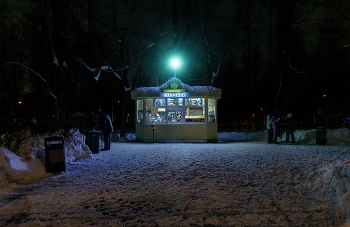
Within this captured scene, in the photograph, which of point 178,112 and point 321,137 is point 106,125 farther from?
point 321,137

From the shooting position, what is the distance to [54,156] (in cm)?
982

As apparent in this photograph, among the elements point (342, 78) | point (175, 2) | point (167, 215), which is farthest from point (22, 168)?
point (342, 78)

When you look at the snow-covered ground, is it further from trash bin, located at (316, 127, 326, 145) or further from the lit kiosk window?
the lit kiosk window

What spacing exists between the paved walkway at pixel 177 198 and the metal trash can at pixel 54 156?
17.8 inches

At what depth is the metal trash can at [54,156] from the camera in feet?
31.8

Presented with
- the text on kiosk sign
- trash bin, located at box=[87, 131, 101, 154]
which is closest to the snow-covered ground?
trash bin, located at box=[87, 131, 101, 154]

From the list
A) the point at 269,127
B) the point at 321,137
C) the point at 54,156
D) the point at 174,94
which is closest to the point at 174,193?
the point at 54,156

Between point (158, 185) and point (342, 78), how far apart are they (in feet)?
120

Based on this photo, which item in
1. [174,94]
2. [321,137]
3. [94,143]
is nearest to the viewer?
[94,143]

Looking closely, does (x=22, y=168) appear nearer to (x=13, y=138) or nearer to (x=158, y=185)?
(x=13, y=138)

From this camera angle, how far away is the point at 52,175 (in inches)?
373

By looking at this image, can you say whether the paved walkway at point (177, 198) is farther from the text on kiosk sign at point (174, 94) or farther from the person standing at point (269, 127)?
the text on kiosk sign at point (174, 94)

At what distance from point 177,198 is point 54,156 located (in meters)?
4.68

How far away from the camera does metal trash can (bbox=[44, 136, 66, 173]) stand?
31.8 feet
